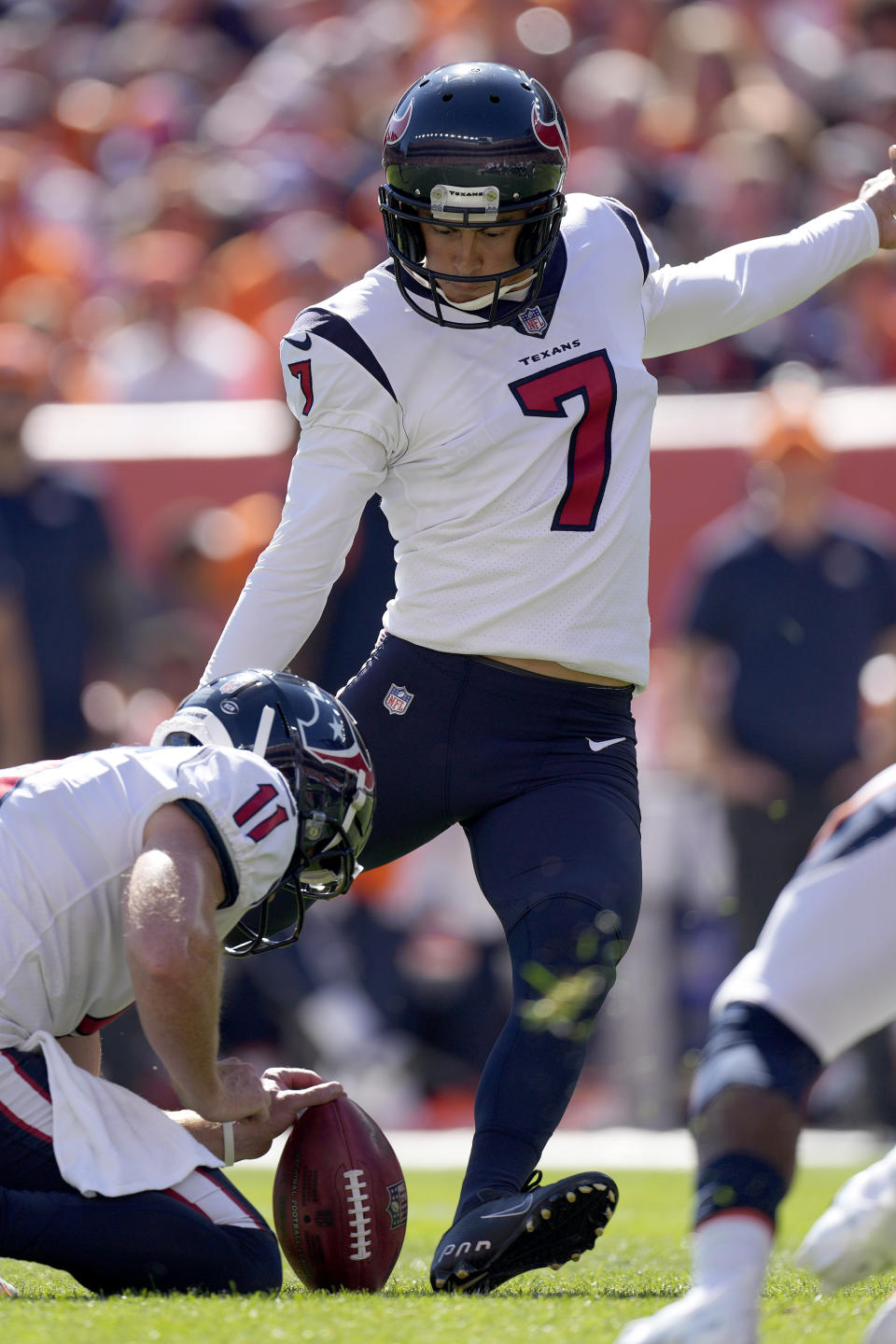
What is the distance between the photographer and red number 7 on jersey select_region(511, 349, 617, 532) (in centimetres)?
402

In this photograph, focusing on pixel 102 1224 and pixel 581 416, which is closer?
pixel 102 1224

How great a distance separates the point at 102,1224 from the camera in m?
3.36

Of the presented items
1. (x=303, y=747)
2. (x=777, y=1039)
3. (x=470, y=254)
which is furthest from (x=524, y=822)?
(x=777, y=1039)

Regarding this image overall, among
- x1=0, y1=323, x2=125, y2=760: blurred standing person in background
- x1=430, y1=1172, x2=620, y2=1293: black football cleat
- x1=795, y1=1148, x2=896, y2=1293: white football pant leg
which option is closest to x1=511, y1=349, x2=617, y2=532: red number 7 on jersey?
x1=430, y1=1172, x2=620, y2=1293: black football cleat

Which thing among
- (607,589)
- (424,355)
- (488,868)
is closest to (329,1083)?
(488,868)

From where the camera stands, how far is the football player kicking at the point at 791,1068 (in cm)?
253

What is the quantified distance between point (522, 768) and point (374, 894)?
13.4ft

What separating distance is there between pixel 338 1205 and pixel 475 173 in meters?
1.94

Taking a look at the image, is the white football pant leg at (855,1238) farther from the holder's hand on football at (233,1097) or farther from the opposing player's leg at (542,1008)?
the holder's hand on football at (233,1097)

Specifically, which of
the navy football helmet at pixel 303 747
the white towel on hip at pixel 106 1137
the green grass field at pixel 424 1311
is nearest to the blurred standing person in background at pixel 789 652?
the green grass field at pixel 424 1311

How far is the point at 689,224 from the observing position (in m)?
9.16

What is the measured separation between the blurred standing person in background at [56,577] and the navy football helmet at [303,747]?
422 cm

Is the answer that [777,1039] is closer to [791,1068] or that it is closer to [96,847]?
[791,1068]

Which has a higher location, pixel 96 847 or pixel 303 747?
pixel 303 747
